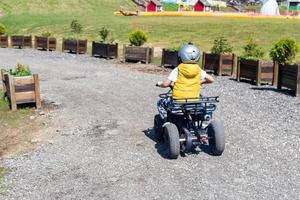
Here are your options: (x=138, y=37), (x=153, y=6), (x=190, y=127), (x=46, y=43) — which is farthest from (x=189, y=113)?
(x=153, y=6)

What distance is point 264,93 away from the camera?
1495cm

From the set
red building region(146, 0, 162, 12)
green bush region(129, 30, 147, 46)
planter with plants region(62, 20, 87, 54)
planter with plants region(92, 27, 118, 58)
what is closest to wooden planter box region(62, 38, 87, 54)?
planter with plants region(62, 20, 87, 54)

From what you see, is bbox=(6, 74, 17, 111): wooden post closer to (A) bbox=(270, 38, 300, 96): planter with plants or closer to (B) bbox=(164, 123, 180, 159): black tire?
(B) bbox=(164, 123, 180, 159): black tire

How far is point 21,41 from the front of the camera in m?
33.5

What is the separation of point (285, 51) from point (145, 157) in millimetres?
9358

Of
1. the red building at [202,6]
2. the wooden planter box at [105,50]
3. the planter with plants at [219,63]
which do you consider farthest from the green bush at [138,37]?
the red building at [202,6]

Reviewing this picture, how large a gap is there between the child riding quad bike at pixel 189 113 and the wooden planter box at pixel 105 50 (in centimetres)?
1693

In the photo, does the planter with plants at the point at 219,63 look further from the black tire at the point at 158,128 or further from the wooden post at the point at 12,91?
the black tire at the point at 158,128

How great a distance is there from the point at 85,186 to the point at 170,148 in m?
1.76

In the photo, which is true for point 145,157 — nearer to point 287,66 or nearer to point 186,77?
point 186,77

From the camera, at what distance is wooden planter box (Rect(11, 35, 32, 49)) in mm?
33188

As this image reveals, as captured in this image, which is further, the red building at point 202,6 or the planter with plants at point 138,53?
the red building at point 202,6

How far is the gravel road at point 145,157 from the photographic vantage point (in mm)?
7059

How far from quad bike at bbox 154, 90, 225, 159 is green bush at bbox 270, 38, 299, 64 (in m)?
8.47
